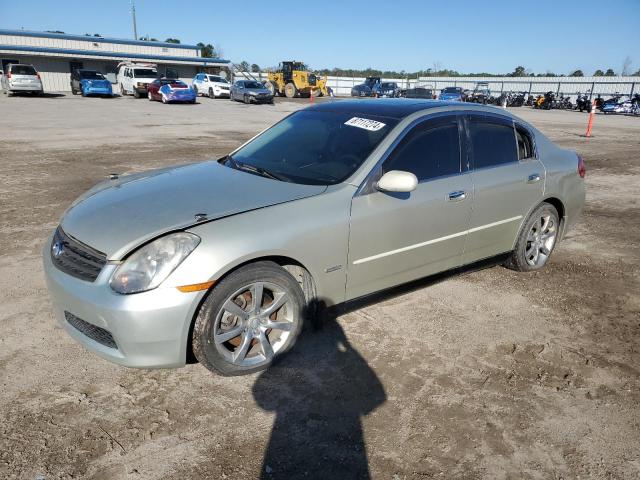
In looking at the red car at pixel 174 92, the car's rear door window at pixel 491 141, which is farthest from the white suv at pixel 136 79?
the car's rear door window at pixel 491 141

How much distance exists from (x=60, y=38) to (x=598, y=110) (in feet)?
149

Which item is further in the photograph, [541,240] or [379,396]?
[541,240]

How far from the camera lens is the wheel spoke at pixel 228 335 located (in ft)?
9.35

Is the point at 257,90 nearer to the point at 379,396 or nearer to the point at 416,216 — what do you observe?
the point at 416,216

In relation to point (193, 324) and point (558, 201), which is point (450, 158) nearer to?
point (558, 201)

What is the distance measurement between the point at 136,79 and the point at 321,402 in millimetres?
33698

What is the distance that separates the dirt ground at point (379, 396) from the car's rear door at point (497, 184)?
1.51ft

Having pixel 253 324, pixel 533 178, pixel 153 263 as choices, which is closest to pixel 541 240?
pixel 533 178

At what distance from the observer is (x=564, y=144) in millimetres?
16125

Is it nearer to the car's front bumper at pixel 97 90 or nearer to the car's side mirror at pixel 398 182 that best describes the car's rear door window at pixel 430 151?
the car's side mirror at pixel 398 182

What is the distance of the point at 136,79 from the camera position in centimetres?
3198

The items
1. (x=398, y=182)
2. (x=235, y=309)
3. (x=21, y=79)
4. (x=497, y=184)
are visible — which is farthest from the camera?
(x=21, y=79)

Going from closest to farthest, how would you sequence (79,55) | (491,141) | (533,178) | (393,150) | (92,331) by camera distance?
(92,331), (393,150), (491,141), (533,178), (79,55)

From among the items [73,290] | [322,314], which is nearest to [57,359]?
[73,290]
